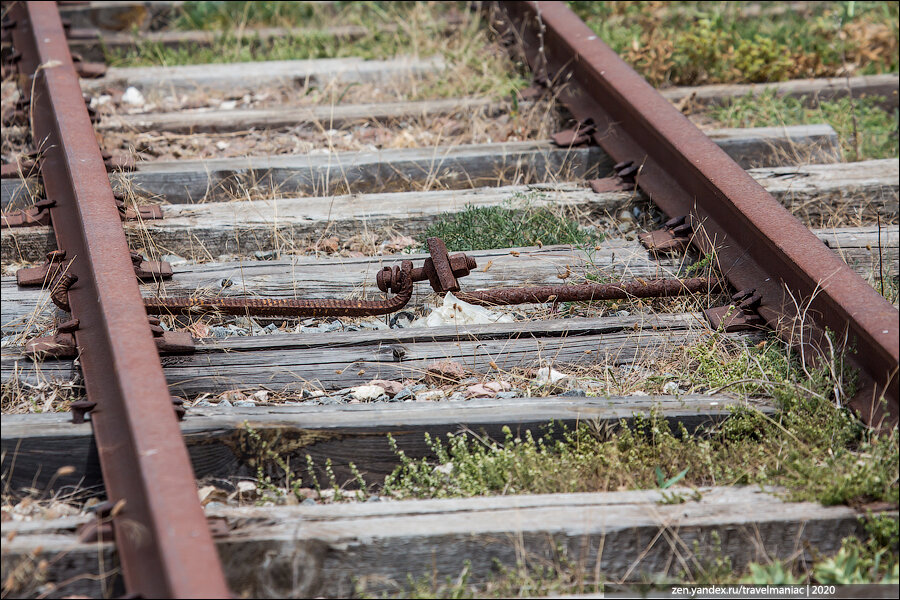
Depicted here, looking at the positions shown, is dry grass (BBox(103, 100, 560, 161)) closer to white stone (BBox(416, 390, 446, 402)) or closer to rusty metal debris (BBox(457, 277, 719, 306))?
rusty metal debris (BBox(457, 277, 719, 306))

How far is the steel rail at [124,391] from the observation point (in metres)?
1.96

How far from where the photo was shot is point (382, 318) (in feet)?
11.1

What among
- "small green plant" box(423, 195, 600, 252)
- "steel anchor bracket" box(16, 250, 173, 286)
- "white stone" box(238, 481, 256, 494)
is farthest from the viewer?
"small green plant" box(423, 195, 600, 252)

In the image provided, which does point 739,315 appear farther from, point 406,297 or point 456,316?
point 406,297

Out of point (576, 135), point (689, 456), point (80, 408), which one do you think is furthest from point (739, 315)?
point (80, 408)

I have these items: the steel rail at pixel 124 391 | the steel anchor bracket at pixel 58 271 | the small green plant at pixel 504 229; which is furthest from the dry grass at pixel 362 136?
the steel anchor bracket at pixel 58 271

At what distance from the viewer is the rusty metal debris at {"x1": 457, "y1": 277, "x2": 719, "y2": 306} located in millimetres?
3150

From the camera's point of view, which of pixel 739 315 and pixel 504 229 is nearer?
pixel 739 315

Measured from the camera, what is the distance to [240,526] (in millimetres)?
2227

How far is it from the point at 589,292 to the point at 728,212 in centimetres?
66

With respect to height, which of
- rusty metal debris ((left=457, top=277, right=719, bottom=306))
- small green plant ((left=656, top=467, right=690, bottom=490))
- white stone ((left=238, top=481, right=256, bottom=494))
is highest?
rusty metal debris ((left=457, top=277, right=719, bottom=306))

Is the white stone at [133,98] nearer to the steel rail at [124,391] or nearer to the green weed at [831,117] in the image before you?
the steel rail at [124,391]

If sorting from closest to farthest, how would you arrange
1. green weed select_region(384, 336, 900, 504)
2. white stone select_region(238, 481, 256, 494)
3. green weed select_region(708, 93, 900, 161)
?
green weed select_region(384, 336, 900, 504)
white stone select_region(238, 481, 256, 494)
green weed select_region(708, 93, 900, 161)

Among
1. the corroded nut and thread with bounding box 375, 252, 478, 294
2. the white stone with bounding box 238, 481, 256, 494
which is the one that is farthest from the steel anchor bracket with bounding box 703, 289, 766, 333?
the white stone with bounding box 238, 481, 256, 494
